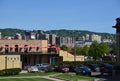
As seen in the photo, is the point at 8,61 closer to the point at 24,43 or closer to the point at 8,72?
the point at 8,72

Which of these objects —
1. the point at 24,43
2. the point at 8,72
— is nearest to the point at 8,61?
the point at 8,72

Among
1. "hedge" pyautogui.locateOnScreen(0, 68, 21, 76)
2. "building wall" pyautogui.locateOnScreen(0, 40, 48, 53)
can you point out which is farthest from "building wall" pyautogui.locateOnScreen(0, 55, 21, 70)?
"building wall" pyautogui.locateOnScreen(0, 40, 48, 53)

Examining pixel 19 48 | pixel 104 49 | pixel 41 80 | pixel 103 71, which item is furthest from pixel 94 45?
pixel 41 80

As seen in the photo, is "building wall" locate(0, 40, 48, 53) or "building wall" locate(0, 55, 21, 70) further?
"building wall" locate(0, 40, 48, 53)

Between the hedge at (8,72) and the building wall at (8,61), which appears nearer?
the hedge at (8,72)

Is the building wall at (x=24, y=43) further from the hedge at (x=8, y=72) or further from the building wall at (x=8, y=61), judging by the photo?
the hedge at (x=8, y=72)

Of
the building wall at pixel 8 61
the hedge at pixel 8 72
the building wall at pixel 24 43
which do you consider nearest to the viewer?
the hedge at pixel 8 72

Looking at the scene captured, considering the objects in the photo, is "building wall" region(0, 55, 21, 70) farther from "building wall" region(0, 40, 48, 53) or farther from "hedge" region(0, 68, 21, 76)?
"building wall" region(0, 40, 48, 53)

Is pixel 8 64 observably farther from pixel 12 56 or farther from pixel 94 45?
pixel 94 45

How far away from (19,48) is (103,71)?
3415cm

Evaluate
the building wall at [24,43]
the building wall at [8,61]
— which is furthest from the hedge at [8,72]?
the building wall at [24,43]

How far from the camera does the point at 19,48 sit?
83.8m

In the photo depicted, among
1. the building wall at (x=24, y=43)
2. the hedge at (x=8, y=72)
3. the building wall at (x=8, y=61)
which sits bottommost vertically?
the hedge at (x=8, y=72)

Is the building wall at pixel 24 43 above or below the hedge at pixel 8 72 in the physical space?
above
